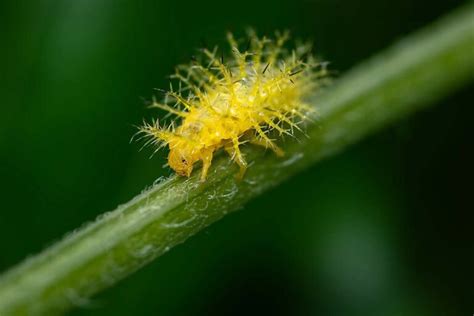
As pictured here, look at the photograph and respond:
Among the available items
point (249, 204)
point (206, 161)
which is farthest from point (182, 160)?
point (249, 204)

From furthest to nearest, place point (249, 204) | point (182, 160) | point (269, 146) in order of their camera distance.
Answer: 1. point (249, 204)
2. point (269, 146)
3. point (182, 160)

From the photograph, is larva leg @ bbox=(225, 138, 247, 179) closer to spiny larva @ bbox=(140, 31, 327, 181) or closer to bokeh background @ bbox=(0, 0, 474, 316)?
spiny larva @ bbox=(140, 31, 327, 181)

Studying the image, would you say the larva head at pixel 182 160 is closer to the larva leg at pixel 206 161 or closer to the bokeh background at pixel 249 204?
the larva leg at pixel 206 161

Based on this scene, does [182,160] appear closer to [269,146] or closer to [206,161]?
[206,161]

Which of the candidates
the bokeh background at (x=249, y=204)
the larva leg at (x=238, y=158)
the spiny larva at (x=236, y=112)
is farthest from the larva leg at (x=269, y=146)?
the bokeh background at (x=249, y=204)

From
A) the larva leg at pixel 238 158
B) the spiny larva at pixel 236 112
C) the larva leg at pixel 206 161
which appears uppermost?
the spiny larva at pixel 236 112

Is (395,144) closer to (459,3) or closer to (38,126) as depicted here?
(459,3)

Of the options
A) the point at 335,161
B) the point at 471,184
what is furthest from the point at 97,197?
the point at 471,184
